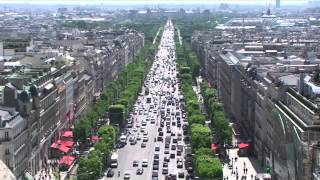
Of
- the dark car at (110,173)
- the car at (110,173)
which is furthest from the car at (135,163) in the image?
the dark car at (110,173)

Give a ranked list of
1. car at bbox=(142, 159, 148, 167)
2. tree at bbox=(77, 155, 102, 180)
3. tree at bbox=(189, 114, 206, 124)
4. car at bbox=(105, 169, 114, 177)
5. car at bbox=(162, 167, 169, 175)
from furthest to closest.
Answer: tree at bbox=(189, 114, 206, 124) < car at bbox=(142, 159, 148, 167) < car at bbox=(162, 167, 169, 175) < car at bbox=(105, 169, 114, 177) < tree at bbox=(77, 155, 102, 180)

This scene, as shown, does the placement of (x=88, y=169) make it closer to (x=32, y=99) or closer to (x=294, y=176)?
(x=32, y=99)

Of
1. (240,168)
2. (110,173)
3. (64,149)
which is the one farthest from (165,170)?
(64,149)

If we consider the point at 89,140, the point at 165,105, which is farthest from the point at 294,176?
the point at 165,105

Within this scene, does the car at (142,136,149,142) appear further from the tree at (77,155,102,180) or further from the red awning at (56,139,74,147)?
the tree at (77,155,102,180)

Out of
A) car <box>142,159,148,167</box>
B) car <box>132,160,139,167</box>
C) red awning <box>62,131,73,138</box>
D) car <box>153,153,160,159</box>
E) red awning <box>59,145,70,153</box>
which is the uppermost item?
red awning <box>59,145,70,153</box>

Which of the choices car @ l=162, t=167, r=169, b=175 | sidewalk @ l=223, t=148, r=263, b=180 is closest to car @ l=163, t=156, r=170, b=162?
car @ l=162, t=167, r=169, b=175

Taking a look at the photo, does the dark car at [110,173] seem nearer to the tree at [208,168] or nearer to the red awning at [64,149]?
the tree at [208,168]

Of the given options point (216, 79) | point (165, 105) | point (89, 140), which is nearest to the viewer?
point (89, 140)

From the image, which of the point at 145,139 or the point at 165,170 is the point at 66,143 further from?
the point at 165,170

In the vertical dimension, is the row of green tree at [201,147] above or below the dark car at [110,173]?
above

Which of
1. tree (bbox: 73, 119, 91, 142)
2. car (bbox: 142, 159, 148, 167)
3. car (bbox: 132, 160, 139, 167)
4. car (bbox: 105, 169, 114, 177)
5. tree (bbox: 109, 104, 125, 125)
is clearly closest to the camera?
car (bbox: 105, 169, 114, 177)
